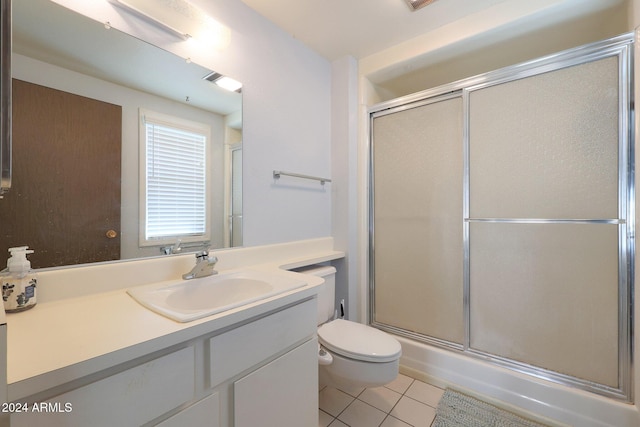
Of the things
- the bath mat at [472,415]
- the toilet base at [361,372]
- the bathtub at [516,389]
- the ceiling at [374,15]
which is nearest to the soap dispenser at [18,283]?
the toilet base at [361,372]

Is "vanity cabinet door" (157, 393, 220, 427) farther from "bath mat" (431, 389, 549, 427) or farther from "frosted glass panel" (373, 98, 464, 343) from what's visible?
"frosted glass panel" (373, 98, 464, 343)

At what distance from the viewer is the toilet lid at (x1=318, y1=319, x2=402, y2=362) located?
4.19 feet

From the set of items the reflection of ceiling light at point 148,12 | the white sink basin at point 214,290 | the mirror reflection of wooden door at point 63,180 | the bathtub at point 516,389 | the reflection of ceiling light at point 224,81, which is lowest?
the bathtub at point 516,389

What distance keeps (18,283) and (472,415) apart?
6.73 ft

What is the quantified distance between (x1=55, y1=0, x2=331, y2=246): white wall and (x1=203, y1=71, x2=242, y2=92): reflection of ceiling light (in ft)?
0.14

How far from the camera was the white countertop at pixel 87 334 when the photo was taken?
0.49 m

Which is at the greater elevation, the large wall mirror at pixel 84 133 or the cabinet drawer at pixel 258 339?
the large wall mirror at pixel 84 133

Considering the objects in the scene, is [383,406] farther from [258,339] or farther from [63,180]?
[63,180]

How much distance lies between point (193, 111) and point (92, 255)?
30.5 inches

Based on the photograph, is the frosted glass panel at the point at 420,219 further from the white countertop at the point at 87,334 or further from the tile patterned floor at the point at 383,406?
the white countertop at the point at 87,334

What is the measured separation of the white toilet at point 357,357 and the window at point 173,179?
758 millimetres

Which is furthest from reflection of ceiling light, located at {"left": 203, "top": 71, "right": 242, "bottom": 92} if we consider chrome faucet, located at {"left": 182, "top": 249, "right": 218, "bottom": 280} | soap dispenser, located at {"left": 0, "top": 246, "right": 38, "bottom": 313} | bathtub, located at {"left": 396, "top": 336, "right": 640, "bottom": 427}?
bathtub, located at {"left": 396, "top": 336, "right": 640, "bottom": 427}

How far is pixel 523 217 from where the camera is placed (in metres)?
1.50

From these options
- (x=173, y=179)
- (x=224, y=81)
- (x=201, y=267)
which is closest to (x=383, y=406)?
(x=201, y=267)
